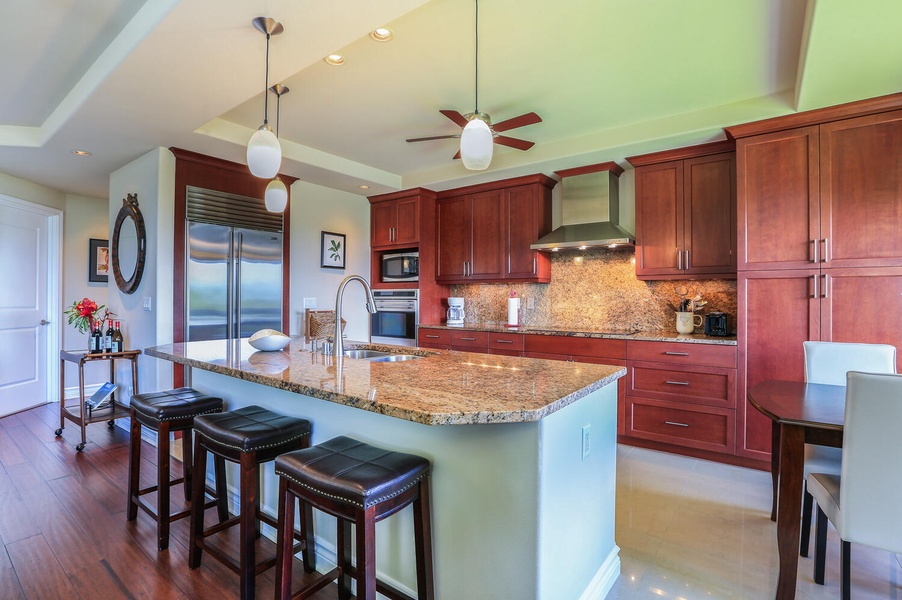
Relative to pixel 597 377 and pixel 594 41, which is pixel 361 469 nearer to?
pixel 597 377

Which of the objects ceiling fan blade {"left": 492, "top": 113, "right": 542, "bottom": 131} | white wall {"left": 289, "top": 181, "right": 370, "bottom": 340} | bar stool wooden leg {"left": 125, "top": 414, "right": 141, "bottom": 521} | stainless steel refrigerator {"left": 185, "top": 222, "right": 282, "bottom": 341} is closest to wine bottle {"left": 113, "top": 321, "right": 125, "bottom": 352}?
stainless steel refrigerator {"left": 185, "top": 222, "right": 282, "bottom": 341}

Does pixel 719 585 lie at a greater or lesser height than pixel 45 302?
lesser

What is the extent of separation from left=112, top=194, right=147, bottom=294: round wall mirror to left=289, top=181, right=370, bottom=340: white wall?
50.0 inches

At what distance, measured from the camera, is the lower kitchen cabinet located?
10.1ft

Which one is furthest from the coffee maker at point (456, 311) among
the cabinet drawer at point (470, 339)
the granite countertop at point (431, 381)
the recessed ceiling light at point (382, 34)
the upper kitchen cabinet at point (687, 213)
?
the recessed ceiling light at point (382, 34)

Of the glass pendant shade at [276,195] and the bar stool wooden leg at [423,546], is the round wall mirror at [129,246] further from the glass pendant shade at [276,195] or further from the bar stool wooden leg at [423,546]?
the bar stool wooden leg at [423,546]

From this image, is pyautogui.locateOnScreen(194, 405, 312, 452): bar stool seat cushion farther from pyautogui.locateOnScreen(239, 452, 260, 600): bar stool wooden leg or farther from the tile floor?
the tile floor

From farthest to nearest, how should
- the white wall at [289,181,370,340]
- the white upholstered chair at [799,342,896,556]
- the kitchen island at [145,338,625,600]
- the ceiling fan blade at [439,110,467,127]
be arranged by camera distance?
the white wall at [289,181,370,340] → the ceiling fan blade at [439,110,467,127] → the white upholstered chair at [799,342,896,556] → the kitchen island at [145,338,625,600]

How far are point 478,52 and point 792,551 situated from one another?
8.80ft

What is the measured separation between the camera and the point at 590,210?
393 centimetres

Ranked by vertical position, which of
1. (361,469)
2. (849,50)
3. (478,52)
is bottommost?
(361,469)

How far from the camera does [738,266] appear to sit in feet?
9.96

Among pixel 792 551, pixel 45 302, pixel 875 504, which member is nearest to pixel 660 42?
pixel 875 504

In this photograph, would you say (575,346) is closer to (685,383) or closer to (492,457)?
(685,383)
